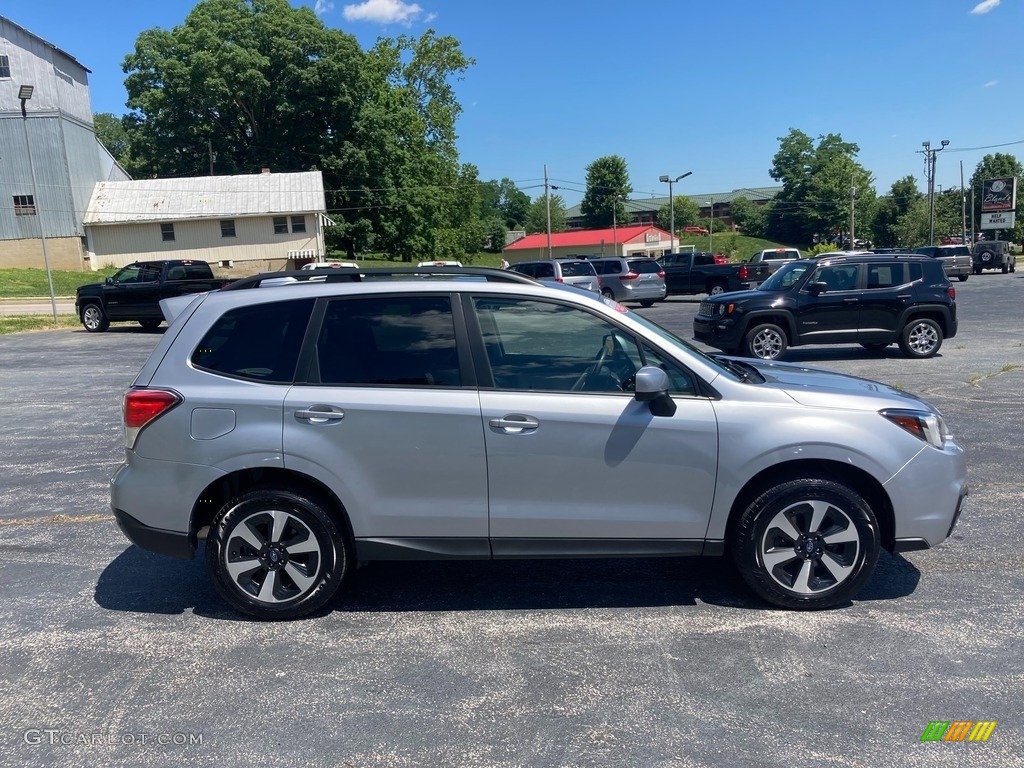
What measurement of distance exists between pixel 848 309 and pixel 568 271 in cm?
1438

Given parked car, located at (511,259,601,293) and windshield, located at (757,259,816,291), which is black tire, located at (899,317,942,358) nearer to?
windshield, located at (757,259,816,291)

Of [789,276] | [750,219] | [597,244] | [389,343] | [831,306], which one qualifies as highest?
[750,219]

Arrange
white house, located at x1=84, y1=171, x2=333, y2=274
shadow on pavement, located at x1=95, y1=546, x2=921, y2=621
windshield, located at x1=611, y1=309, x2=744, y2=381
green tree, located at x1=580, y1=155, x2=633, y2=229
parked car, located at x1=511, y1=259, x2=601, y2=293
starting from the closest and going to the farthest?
windshield, located at x1=611, y1=309, x2=744, y2=381, shadow on pavement, located at x1=95, y1=546, x2=921, y2=621, parked car, located at x1=511, y1=259, x2=601, y2=293, white house, located at x1=84, y1=171, x2=333, y2=274, green tree, located at x1=580, y1=155, x2=633, y2=229

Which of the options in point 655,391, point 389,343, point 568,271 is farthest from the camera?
point 568,271

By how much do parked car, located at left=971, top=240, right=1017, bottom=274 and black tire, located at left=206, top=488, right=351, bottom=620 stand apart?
49051 millimetres

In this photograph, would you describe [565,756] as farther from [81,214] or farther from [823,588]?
[81,214]

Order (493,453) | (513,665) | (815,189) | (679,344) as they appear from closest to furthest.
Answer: (513,665) → (493,453) → (679,344) → (815,189)

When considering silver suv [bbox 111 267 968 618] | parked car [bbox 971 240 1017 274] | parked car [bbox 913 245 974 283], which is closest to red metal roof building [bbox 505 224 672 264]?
parked car [bbox 971 240 1017 274]

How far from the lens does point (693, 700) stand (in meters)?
3.43

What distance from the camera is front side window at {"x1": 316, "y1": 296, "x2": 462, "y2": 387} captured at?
4.23 meters

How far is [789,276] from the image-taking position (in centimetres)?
1423

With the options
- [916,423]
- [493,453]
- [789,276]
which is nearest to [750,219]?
[789,276]

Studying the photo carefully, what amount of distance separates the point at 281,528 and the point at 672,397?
2.15 metres

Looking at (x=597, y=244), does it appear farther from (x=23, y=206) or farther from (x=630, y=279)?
(x=630, y=279)
